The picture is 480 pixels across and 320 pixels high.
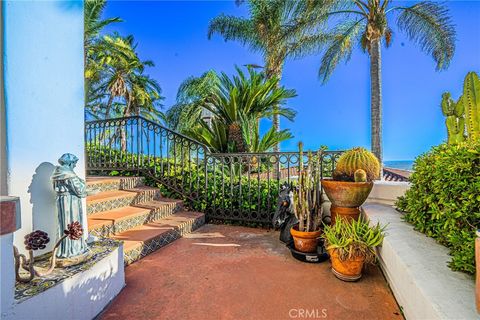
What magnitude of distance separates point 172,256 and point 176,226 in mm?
655

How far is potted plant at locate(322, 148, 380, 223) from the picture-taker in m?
2.50

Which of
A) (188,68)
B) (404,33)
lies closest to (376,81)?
(404,33)

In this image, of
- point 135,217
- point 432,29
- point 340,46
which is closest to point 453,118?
point 135,217

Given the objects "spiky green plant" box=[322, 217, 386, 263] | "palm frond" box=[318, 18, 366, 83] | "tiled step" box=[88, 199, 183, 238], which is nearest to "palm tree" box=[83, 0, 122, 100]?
"tiled step" box=[88, 199, 183, 238]

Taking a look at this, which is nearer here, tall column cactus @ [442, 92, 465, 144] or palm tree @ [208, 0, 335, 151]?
tall column cactus @ [442, 92, 465, 144]

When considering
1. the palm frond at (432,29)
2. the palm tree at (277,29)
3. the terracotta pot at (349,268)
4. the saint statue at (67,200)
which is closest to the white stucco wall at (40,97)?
the saint statue at (67,200)

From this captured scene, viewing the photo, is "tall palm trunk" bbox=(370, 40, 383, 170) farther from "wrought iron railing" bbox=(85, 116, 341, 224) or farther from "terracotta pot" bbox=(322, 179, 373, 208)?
"terracotta pot" bbox=(322, 179, 373, 208)

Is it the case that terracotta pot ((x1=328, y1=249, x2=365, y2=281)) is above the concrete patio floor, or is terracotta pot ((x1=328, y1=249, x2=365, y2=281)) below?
above

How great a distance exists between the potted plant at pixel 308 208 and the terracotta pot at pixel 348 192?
8.4 inches

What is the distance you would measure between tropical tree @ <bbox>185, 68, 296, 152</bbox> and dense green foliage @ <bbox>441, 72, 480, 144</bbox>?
3199 millimetres

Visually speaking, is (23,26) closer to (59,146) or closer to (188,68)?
(59,146)

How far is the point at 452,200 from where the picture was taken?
1.42 m

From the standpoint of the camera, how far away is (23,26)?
59.9 inches

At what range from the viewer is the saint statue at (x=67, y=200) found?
5.30ft
